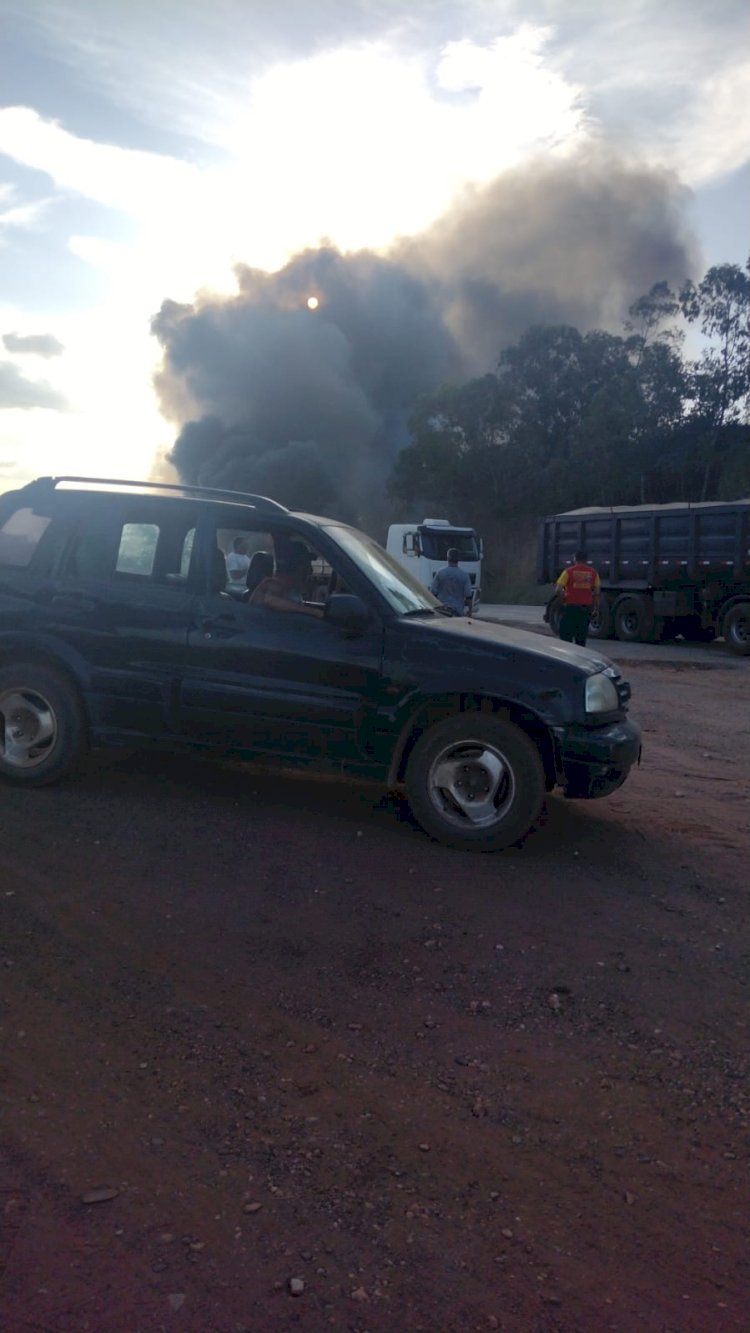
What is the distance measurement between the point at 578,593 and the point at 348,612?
9165 millimetres

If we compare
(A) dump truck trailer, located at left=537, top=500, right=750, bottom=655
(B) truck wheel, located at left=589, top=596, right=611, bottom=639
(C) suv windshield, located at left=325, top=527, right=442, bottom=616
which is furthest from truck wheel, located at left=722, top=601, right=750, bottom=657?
(C) suv windshield, located at left=325, top=527, right=442, bottom=616

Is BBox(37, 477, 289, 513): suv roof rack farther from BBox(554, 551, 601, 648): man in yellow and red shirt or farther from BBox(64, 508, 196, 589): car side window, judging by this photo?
BBox(554, 551, 601, 648): man in yellow and red shirt

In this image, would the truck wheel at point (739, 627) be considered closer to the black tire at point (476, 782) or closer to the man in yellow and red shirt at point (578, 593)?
the man in yellow and red shirt at point (578, 593)

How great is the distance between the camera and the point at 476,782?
19.3ft

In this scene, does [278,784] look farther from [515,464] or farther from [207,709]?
[515,464]

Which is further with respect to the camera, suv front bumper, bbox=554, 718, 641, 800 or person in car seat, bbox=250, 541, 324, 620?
person in car seat, bbox=250, 541, 324, 620

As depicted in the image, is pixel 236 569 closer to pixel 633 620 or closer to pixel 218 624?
pixel 218 624

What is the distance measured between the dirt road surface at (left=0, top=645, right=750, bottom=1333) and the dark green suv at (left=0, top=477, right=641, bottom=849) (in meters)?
0.44

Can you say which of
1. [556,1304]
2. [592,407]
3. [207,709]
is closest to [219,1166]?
[556,1304]

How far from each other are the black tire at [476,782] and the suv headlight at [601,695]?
1.30 ft

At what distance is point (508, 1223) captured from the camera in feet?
8.95

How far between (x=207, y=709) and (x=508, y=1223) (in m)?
3.91

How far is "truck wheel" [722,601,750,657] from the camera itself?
781 inches

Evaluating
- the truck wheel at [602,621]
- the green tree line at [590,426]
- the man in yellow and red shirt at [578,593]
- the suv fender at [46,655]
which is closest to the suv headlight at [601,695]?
the suv fender at [46,655]
